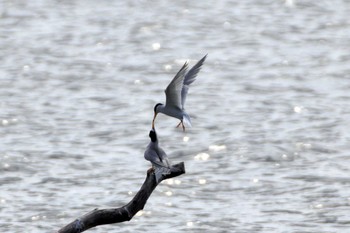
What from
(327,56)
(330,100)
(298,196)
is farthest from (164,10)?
(298,196)

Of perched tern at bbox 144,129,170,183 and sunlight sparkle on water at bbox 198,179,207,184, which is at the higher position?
perched tern at bbox 144,129,170,183

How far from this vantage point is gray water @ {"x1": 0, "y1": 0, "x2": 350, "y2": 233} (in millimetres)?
24297

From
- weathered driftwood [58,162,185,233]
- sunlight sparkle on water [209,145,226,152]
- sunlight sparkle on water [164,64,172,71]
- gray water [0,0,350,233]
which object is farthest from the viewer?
sunlight sparkle on water [164,64,172,71]

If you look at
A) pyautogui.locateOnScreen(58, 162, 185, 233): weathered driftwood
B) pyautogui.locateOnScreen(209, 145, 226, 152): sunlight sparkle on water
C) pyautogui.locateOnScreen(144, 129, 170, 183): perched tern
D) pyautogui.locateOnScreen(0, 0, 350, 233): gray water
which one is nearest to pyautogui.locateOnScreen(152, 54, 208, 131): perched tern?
pyautogui.locateOnScreen(144, 129, 170, 183): perched tern

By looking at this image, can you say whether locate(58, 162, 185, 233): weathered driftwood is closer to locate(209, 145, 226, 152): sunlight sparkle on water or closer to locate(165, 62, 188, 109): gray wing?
locate(165, 62, 188, 109): gray wing

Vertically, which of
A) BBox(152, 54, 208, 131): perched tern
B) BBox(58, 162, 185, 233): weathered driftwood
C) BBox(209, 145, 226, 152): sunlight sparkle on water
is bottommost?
BBox(209, 145, 226, 152): sunlight sparkle on water

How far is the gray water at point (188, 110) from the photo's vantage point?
Answer: 957 inches

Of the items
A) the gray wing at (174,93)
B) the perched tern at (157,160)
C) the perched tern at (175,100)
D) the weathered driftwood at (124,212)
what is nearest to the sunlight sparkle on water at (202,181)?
the perched tern at (175,100)

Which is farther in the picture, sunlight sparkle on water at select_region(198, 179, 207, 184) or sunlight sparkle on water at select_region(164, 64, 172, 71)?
sunlight sparkle on water at select_region(164, 64, 172, 71)

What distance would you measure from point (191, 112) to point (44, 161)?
7.30 meters

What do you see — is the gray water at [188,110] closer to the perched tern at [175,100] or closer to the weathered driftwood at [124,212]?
the perched tern at [175,100]

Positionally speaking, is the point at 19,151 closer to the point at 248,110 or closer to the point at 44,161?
the point at 44,161

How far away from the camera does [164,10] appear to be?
179 feet

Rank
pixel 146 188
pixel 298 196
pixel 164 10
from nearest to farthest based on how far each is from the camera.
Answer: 1. pixel 146 188
2. pixel 298 196
3. pixel 164 10
